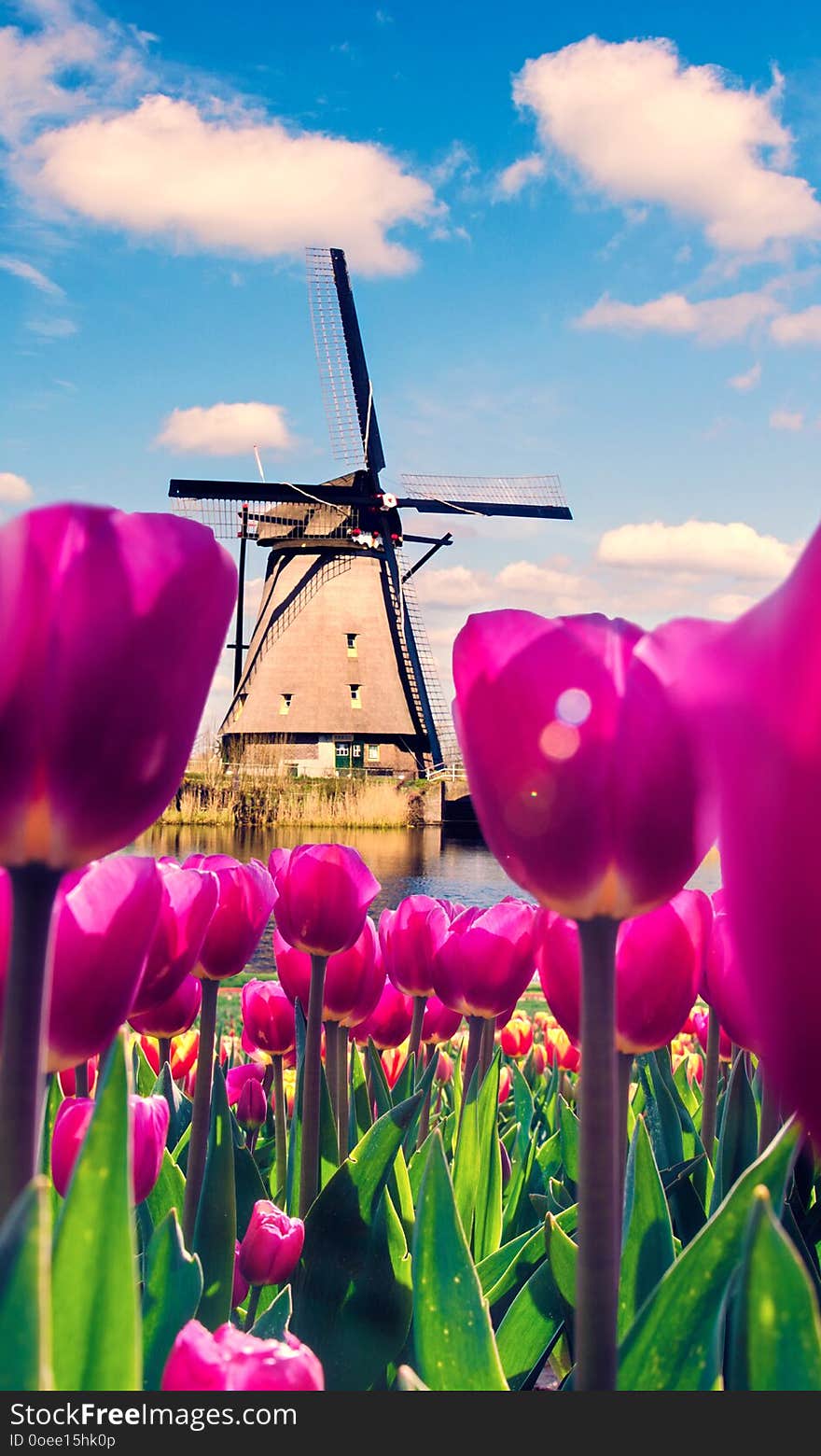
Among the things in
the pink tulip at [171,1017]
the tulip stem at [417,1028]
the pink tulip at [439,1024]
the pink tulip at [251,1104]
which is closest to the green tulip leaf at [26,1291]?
the pink tulip at [171,1017]

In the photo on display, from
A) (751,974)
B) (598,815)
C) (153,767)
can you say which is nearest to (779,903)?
(751,974)

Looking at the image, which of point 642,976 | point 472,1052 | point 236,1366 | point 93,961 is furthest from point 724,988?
point 236,1366

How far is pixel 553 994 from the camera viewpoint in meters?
1.01

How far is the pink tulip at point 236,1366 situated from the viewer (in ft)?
1.56

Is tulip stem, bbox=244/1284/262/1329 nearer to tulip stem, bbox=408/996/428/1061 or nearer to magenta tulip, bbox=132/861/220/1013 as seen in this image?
magenta tulip, bbox=132/861/220/1013

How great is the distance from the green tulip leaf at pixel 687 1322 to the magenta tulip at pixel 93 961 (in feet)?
1.21

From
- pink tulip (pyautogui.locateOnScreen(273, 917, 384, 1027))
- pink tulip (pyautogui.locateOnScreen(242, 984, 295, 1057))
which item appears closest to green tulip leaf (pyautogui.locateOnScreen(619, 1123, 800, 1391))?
pink tulip (pyautogui.locateOnScreen(273, 917, 384, 1027))

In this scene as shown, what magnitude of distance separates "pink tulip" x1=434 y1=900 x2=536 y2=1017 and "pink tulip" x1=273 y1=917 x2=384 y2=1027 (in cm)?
18

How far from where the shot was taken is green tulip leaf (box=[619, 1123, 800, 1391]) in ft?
2.01

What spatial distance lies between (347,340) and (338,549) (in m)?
5.73

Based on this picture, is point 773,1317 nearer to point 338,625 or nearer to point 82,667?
point 82,667

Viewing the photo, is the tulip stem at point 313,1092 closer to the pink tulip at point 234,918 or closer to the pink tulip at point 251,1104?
the pink tulip at point 234,918

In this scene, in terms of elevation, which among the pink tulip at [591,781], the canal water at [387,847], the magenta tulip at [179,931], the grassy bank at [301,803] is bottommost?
the canal water at [387,847]

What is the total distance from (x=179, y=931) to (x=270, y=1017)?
2.88ft
